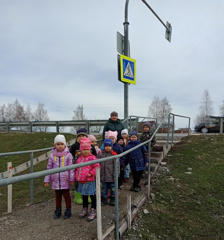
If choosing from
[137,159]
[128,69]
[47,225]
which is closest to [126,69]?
[128,69]

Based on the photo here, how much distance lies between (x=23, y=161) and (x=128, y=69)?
5144mm

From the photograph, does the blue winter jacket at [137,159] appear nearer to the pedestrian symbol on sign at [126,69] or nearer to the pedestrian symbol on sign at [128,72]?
the pedestrian symbol on sign at [126,69]

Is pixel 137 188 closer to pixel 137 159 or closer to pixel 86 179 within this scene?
pixel 137 159

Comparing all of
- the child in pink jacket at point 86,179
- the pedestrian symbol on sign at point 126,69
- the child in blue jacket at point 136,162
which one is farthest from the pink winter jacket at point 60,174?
the pedestrian symbol on sign at point 126,69

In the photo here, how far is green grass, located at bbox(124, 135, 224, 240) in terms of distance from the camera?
11.2 ft

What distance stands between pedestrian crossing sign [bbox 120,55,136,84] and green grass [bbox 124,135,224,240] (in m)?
2.71

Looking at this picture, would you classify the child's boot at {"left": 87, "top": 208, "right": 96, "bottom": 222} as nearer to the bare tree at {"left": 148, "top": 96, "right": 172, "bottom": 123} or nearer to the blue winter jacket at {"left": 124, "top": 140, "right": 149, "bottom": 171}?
the blue winter jacket at {"left": 124, "top": 140, "right": 149, "bottom": 171}

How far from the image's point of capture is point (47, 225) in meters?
2.96

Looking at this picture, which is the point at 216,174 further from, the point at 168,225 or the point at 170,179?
the point at 168,225

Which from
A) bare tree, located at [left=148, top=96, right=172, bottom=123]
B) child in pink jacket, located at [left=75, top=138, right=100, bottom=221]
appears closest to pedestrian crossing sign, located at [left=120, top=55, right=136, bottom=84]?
child in pink jacket, located at [left=75, top=138, right=100, bottom=221]

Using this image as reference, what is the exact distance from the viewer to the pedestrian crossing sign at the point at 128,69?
5348 mm

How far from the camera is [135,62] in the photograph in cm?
585

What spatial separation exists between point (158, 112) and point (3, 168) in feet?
133

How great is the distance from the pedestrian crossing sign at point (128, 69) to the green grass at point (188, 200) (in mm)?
2706
